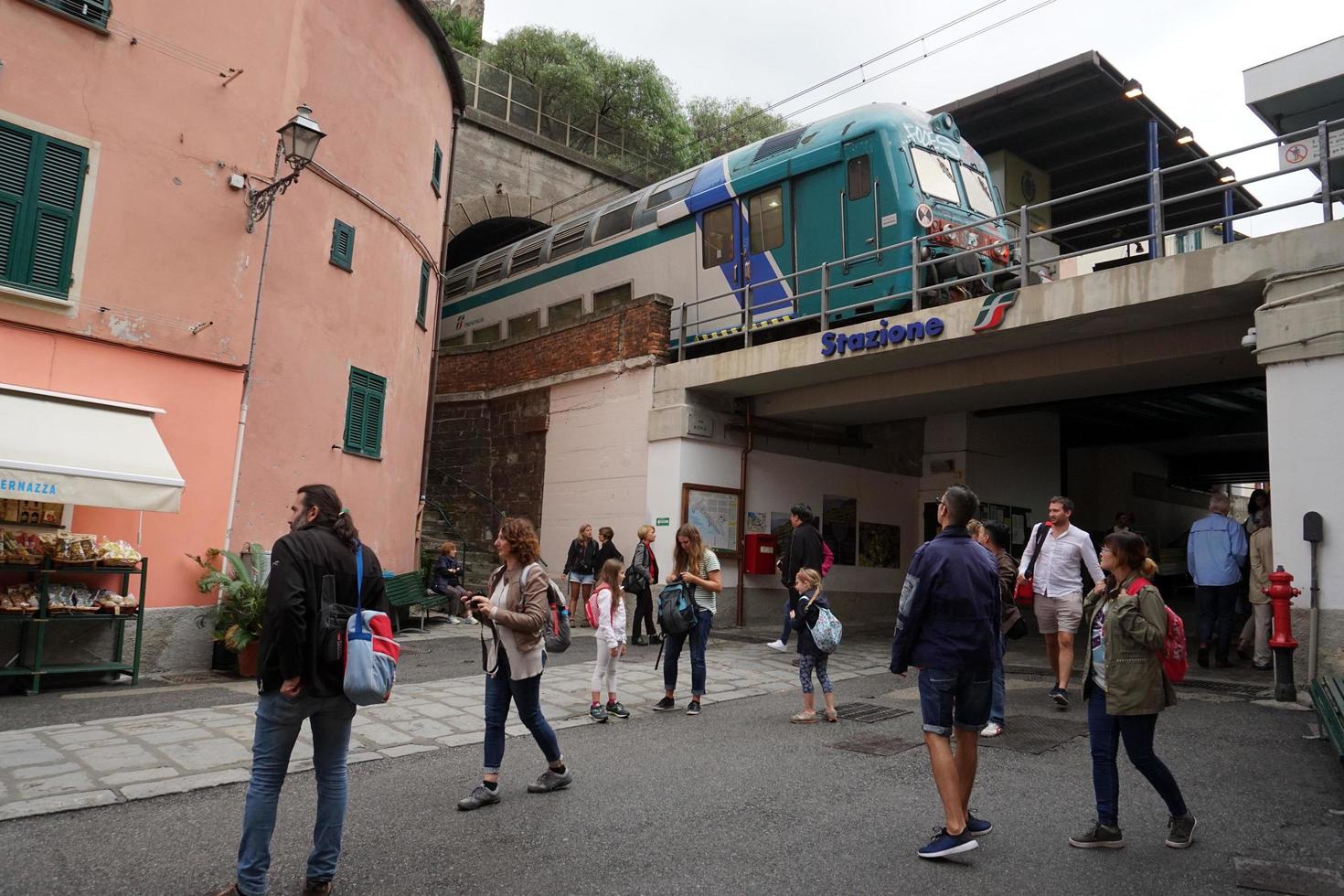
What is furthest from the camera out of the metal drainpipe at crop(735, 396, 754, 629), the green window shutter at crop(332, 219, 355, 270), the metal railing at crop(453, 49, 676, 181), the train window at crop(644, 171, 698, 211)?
the metal railing at crop(453, 49, 676, 181)

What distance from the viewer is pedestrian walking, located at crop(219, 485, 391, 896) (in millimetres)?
3646

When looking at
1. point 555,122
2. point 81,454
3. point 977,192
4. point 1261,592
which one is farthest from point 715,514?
point 555,122

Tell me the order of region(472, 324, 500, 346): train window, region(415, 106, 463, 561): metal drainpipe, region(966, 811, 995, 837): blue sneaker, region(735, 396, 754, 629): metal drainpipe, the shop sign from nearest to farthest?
1. region(966, 811, 995, 837): blue sneaker
2. the shop sign
3. region(735, 396, 754, 629): metal drainpipe
4. region(415, 106, 463, 561): metal drainpipe
5. region(472, 324, 500, 346): train window

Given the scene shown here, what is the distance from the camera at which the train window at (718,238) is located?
1468cm

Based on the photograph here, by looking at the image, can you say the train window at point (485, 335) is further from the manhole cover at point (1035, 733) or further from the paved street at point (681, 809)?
the manhole cover at point (1035, 733)

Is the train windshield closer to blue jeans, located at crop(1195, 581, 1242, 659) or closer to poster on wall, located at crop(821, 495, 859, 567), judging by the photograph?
poster on wall, located at crop(821, 495, 859, 567)

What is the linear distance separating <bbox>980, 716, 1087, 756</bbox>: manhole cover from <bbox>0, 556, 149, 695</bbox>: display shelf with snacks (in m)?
7.92

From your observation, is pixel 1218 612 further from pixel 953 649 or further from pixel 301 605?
pixel 301 605

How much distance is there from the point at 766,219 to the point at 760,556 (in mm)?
5590

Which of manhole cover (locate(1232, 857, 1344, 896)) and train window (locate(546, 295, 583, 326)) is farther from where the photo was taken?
train window (locate(546, 295, 583, 326))

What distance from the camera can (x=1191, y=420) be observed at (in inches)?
791

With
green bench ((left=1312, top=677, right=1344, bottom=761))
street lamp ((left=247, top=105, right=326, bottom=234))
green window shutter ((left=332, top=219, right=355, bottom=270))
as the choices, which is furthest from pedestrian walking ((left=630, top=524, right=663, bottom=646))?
green bench ((left=1312, top=677, right=1344, bottom=761))

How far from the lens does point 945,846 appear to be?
4211mm

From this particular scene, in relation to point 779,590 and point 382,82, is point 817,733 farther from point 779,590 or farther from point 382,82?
point 382,82
